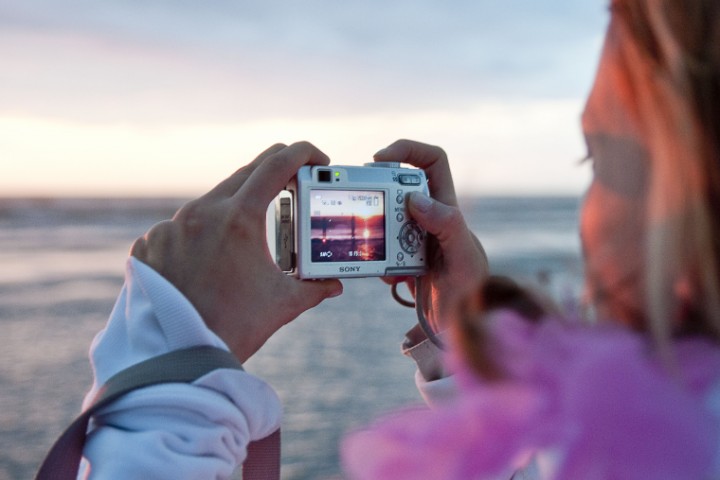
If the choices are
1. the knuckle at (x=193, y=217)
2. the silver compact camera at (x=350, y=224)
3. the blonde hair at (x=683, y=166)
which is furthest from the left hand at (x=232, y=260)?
the blonde hair at (x=683, y=166)

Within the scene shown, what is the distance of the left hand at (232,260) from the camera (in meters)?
0.80

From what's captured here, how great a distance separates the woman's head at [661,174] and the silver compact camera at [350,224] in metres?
0.63

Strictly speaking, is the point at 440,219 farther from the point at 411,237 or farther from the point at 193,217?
the point at 193,217

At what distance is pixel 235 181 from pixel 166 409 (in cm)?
36

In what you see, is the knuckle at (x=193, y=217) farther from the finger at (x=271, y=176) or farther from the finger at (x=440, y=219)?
the finger at (x=440, y=219)

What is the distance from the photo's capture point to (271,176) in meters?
0.95

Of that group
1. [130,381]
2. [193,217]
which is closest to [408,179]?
[193,217]

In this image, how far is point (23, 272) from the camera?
7820 mm

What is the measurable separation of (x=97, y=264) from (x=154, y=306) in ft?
27.9

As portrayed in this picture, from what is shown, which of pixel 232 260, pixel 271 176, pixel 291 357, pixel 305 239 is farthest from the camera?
pixel 291 357

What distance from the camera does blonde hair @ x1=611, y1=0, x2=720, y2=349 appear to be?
497 mm

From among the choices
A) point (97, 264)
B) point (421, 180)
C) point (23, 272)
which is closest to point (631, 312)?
point (421, 180)

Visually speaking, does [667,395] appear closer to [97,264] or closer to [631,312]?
[631,312]

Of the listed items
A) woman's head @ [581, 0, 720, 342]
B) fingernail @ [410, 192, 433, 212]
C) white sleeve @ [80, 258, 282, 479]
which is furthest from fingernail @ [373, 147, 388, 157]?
woman's head @ [581, 0, 720, 342]
